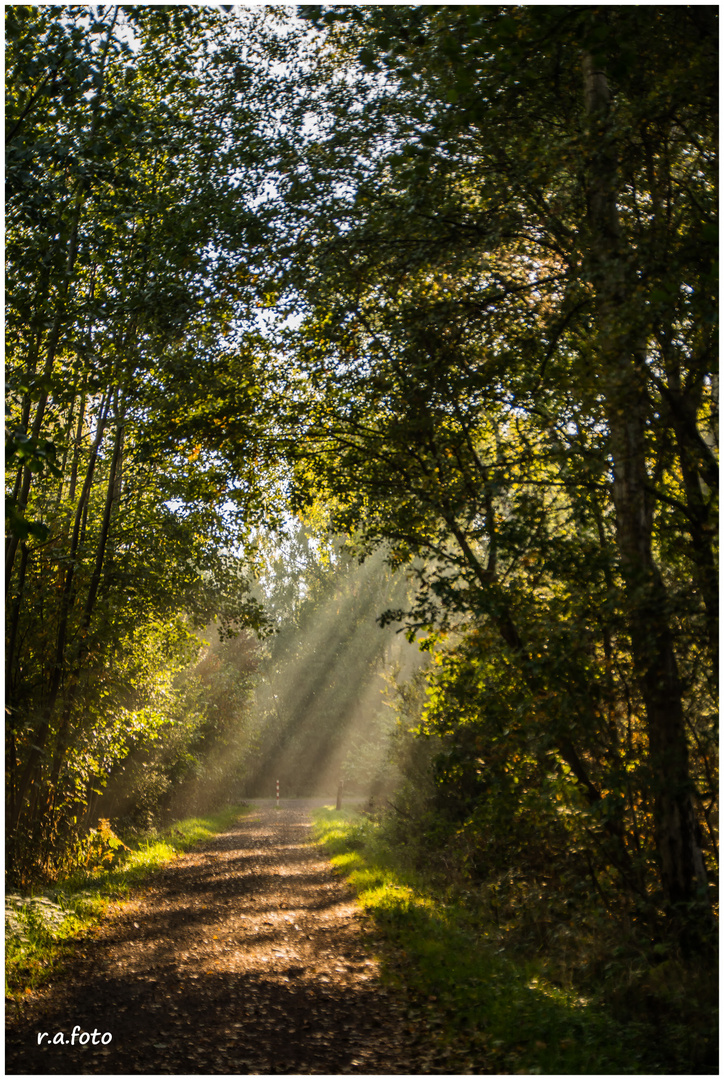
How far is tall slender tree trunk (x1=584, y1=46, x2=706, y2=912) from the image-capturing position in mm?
5629

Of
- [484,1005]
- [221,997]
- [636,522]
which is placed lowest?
[221,997]

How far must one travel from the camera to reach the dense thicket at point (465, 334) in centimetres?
596

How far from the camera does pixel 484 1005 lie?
597cm

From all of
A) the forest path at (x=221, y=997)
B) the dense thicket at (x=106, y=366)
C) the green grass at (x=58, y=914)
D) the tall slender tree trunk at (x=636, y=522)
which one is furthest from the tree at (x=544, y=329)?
the green grass at (x=58, y=914)

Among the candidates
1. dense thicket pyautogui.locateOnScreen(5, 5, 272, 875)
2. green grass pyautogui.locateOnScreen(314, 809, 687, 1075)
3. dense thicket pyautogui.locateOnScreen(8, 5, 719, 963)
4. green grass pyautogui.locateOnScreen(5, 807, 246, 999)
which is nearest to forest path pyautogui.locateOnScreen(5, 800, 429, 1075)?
green grass pyautogui.locateOnScreen(5, 807, 246, 999)

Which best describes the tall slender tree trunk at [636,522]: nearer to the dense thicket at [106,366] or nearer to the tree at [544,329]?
the tree at [544,329]

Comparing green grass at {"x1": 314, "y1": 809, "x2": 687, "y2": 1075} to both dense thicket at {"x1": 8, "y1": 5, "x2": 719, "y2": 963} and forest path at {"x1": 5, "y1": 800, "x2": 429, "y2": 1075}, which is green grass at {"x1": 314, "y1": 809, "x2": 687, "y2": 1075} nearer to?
forest path at {"x1": 5, "y1": 800, "x2": 429, "y2": 1075}

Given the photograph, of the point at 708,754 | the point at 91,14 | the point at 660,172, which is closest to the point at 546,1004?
the point at 708,754

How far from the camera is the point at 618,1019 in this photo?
5586 millimetres

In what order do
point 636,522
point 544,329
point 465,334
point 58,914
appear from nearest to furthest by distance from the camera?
point 636,522, point 544,329, point 465,334, point 58,914

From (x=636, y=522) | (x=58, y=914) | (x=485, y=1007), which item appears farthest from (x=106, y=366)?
(x=485, y=1007)

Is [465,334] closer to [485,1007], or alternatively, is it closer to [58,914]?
[485,1007]

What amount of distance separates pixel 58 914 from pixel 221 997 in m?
2.84

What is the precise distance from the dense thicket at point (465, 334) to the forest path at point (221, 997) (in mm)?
2307
